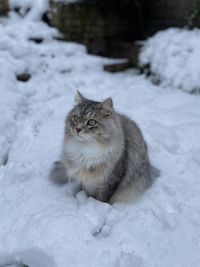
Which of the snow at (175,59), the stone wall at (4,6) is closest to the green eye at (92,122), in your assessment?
the snow at (175,59)

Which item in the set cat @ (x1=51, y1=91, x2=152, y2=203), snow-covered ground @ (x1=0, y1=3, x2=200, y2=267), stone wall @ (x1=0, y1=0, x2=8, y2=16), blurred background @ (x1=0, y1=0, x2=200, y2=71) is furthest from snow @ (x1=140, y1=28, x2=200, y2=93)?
stone wall @ (x1=0, y1=0, x2=8, y2=16)

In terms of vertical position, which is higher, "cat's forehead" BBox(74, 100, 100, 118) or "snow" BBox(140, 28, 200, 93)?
"cat's forehead" BBox(74, 100, 100, 118)

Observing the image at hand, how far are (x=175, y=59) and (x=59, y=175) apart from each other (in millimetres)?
3447

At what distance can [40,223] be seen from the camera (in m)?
2.54

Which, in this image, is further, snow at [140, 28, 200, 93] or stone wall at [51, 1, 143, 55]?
stone wall at [51, 1, 143, 55]

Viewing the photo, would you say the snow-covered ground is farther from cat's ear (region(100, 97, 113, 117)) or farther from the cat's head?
cat's ear (region(100, 97, 113, 117))

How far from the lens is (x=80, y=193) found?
9.82ft

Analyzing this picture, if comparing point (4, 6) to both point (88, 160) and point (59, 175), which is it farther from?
point (88, 160)

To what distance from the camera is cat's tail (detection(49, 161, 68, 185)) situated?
125 inches

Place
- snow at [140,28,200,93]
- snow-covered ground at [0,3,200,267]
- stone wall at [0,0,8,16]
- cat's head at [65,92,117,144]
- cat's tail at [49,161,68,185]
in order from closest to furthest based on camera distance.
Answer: snow-covered ground at [0,3,200,267]
cat's head at [65,92,117,144]
cat's tail at [49,161,68,185]
snow at [140,28,200,93]
stone wall at [0,0,8,16]

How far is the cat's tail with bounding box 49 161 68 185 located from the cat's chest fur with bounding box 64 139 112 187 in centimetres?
31

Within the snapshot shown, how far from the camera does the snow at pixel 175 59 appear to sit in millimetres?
5406

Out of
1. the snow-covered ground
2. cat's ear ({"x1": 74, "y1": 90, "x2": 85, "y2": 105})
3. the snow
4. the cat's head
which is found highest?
cat's ear ({"x1": 74, "y1": 90, "x2": 85, "y2": 105})

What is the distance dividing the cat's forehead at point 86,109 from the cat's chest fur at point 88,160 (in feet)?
0.77
